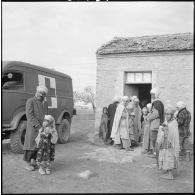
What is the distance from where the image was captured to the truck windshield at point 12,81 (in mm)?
7743

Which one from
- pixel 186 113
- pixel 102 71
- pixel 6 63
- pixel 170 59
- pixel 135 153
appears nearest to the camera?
pixel 6 63

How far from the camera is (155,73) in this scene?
37.6 feet

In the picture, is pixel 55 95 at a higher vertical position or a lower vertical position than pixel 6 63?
lower

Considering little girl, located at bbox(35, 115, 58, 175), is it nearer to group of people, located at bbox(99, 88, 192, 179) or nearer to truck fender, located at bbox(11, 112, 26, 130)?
truck fender, located at bbox(11, 112, 26, 130)

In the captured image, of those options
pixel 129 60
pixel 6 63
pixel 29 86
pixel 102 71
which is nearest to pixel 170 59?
pixel 129 60

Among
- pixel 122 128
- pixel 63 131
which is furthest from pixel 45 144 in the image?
pixel 63 131

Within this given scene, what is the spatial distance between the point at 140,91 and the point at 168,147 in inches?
353

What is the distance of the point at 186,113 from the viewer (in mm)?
8273

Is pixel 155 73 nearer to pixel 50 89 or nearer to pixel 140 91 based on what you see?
pixel 140 91

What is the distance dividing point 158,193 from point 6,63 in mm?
4646

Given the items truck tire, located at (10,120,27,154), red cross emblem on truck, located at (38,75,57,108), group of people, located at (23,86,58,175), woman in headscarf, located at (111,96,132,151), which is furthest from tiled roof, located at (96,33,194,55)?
group of people, located at (23,86,58,175)

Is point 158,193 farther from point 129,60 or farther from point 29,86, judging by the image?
point 129,60

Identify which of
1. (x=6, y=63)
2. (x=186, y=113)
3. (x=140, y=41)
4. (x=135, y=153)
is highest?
(x=140, y=41)

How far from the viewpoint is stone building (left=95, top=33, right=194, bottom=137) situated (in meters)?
11.0
